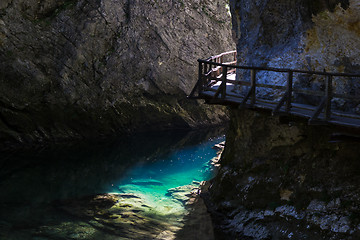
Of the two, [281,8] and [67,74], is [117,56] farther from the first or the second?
[281,8]

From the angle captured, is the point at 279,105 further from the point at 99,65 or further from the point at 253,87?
the point at 99,65

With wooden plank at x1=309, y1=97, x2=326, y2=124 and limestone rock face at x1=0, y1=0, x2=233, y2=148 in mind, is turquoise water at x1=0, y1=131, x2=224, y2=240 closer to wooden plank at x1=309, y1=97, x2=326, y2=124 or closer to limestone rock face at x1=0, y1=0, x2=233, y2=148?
limestone rock face at x1=0, y1=0, x2=233, y2=148

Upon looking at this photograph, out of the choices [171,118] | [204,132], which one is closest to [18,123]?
[171,118]

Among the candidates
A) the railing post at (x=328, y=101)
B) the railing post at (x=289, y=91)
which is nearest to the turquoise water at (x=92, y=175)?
the railing post at (x=289, y=91)

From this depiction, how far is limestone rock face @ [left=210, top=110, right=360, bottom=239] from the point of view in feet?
36.4

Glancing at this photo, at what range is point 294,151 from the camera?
42.4ft

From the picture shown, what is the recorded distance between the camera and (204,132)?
29.9 metres

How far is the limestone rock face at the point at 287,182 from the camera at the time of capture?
11109 mm

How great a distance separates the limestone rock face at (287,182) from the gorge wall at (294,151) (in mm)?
26

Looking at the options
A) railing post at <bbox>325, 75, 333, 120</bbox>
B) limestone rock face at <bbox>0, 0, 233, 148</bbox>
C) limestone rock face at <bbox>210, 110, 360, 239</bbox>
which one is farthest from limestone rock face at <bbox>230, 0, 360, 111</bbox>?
limestone rock face at <bbox>0, 0, 233, 148</bbox>

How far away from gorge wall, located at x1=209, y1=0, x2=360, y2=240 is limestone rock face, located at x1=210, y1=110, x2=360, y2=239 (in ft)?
0.09

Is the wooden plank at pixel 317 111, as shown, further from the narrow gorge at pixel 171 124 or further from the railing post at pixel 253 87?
the railing post at pixel 253 87

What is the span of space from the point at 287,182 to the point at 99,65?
1761 centimetres

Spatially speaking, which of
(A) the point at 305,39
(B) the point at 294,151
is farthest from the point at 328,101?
(A) the point at 305,39
